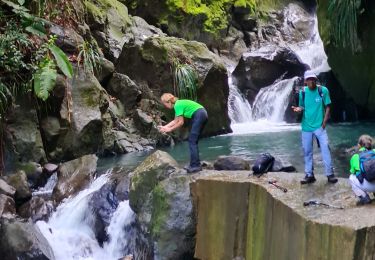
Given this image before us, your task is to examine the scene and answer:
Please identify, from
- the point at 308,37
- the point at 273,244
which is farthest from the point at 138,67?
the point at 308,37

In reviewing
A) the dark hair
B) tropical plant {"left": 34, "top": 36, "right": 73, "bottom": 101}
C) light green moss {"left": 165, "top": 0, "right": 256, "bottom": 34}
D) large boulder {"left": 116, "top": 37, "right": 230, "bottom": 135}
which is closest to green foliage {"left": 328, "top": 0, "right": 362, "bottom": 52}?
large boulder {"left": 116, "top": 37, "right": 230, "bottom": 135}

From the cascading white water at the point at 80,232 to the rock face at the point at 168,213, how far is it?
32.5 inches

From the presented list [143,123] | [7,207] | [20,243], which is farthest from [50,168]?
[143,123]

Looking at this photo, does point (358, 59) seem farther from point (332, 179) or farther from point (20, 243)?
point (20, 243)

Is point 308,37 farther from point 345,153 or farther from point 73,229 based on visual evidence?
point 73,229

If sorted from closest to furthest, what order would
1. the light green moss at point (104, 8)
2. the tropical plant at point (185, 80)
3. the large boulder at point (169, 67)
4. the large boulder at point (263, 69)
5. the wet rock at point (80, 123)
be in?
the wet rock at point (80, 123)
the tropical plant at point (185, 80)
the large boulder at point (169, 67)
the light green moss at point (104, 8)
the large boulder at point (263, 69)

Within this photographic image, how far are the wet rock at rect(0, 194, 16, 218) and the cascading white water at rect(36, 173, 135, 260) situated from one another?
0.51 metres

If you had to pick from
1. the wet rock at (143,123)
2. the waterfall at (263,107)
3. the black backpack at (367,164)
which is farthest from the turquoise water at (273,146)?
the black backpack at (367,164)

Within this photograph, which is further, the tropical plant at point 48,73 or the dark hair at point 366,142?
the tropical plant at point 48,73

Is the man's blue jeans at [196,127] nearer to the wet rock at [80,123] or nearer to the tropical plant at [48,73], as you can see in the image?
the tropical plant at [48,73]

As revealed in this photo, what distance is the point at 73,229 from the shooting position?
8555 millimetres

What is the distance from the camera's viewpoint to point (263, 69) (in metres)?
19.4

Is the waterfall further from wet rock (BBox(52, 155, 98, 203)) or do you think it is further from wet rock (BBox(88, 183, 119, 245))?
wet rock (BBox(88, 183, 119, 245))

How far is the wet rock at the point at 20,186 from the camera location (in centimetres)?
883
